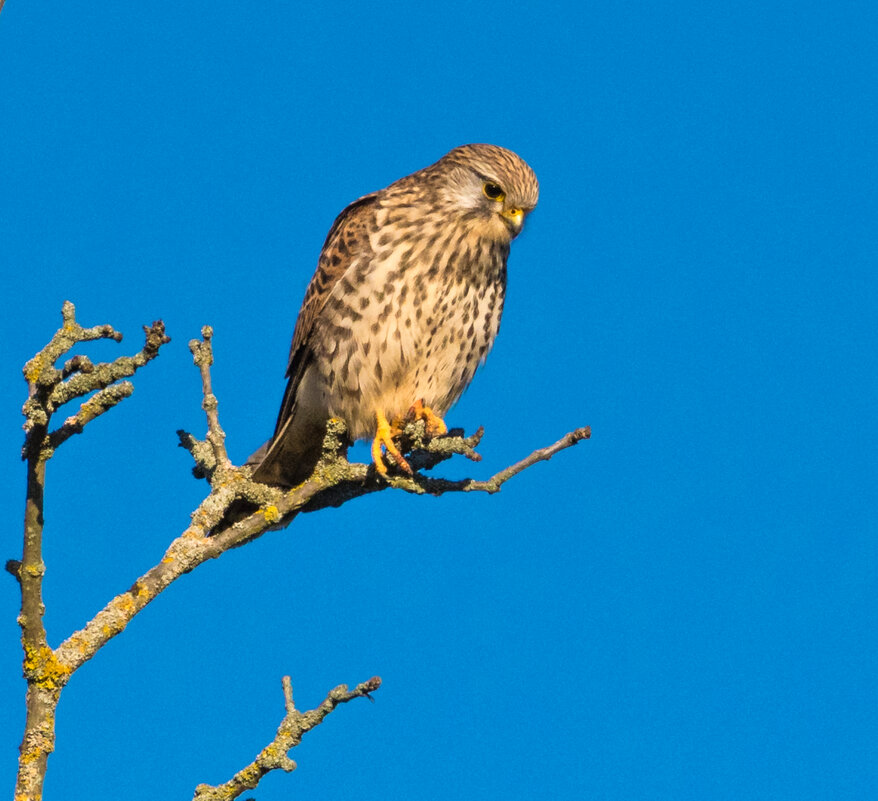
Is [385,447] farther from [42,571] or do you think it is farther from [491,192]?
[42,571]

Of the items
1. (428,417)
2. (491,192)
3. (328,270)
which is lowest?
(428,417)

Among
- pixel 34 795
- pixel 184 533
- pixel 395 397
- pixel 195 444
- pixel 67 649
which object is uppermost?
pixel 395 397

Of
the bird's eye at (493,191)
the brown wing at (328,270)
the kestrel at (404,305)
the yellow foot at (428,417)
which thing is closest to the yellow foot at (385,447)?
the kestrel at (404,305)

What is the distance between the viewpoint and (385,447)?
4.85 metres

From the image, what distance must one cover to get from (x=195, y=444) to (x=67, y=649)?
1156 mm

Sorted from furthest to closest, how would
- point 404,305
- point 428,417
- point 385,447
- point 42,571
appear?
point 428,417 < point 404,305 < point 385,447 < point 42,571

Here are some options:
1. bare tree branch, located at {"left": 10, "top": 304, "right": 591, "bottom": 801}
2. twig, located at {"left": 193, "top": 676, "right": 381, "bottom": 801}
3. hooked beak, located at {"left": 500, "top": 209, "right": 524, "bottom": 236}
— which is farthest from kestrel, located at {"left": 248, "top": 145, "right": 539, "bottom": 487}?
twig, located at {"left": 193, "top": 676, "right": 381, "bottom": 801}

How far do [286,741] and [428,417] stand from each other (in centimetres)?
234

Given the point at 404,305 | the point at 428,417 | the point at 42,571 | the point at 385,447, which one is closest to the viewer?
the point at 42,571

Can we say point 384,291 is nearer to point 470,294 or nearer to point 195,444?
point 470,294

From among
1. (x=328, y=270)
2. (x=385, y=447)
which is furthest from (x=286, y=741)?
(x=328, y=270)

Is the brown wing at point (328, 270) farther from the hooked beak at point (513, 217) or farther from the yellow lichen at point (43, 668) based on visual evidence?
the yellow lichen at point (43, 668)

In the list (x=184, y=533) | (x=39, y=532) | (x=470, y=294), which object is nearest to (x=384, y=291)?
(x=470, y=294)

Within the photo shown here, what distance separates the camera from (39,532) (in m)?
2.96
